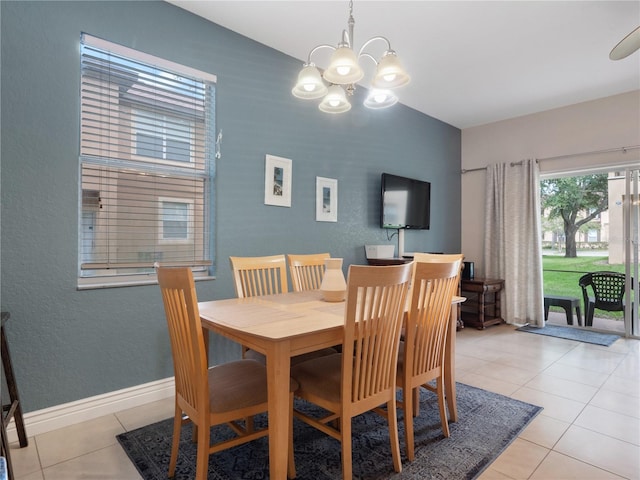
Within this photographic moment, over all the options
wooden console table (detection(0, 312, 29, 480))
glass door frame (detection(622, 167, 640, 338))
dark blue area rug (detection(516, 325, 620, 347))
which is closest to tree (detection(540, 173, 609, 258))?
glass door frame (detection(622, 167, 640, 338))

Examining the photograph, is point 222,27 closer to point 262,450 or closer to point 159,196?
point 159,196

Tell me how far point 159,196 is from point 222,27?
1.43 metres

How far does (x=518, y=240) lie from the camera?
4.68 m

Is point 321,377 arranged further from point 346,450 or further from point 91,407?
point 91,407

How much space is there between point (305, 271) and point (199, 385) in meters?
1.38

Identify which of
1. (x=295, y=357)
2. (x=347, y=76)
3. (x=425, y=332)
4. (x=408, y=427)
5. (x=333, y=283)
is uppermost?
(x=347, y=76)

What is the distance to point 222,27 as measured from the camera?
2.81 meters

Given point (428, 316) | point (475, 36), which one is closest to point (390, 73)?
point (428, 316)

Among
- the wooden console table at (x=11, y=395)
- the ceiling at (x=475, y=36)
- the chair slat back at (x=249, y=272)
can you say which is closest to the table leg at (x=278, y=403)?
the chair slat back at (x=249, y=272)

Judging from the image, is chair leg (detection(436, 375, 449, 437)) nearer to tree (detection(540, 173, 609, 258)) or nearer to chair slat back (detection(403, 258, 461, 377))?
chair slat back (detection(403, 258, 461, 377))

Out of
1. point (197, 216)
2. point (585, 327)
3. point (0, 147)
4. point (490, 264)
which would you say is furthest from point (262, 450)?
point (585, 327)

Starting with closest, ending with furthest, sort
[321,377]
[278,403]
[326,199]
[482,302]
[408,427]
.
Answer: [278,403] → [321,377] → [408,427] → [326,199] → [482,302]

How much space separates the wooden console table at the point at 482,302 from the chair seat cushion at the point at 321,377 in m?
3.19

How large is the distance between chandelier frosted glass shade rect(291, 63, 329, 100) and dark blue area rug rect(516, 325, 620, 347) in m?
3.90
